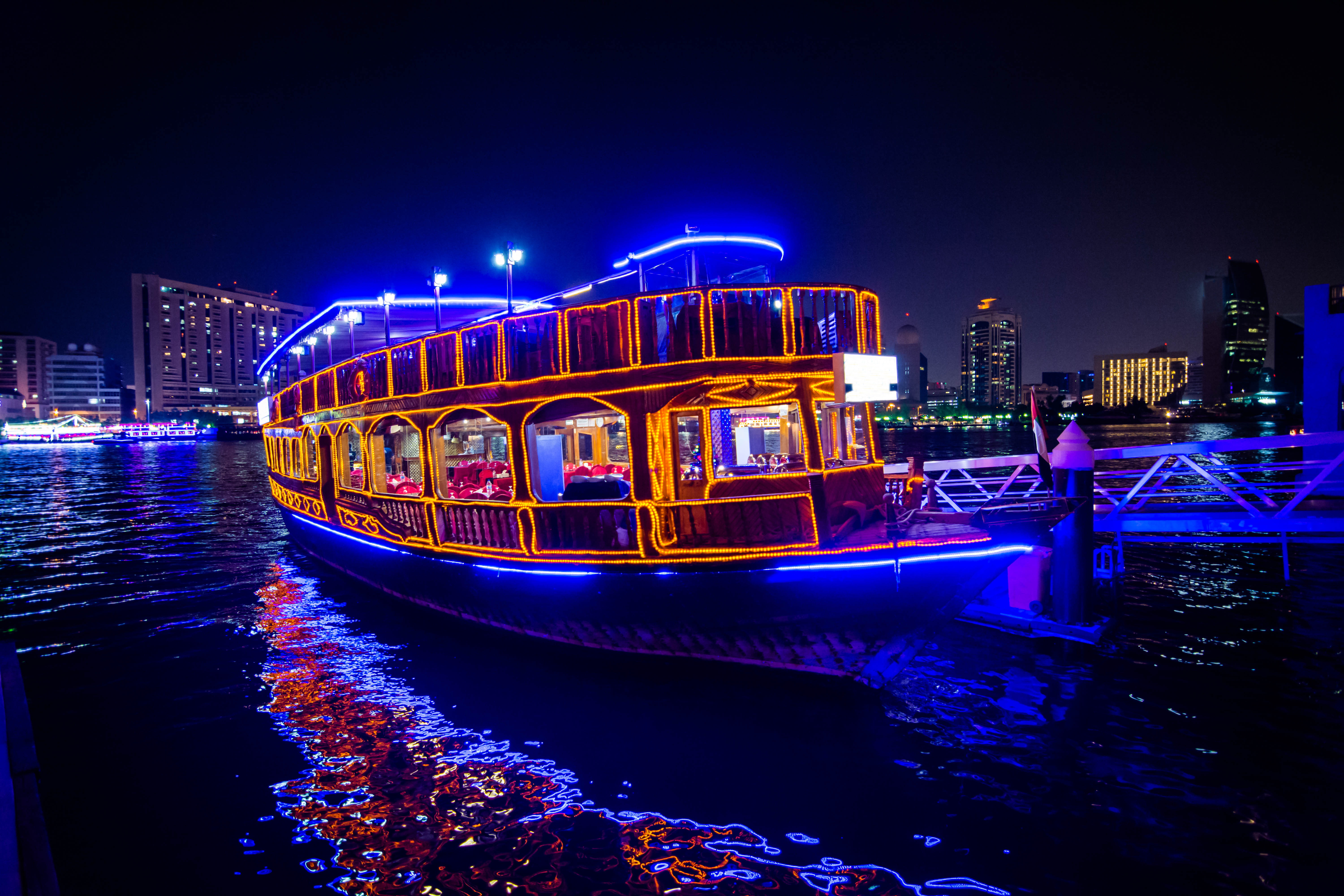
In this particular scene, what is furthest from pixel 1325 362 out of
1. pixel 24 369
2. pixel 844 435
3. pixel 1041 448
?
pixel 24 369

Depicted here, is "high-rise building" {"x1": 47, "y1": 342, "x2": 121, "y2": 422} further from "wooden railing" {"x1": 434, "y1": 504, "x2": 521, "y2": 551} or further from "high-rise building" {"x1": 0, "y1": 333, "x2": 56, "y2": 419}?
"wooden railing" {"x1": 434, "y1": 504, "x2": 521, "y2": 551}

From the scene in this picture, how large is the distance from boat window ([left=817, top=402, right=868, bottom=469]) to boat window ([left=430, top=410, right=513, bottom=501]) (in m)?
4.32

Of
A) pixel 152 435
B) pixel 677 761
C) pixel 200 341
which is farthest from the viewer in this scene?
pixel 200 341

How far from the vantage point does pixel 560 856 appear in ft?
18.4

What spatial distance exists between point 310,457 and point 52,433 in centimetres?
15145

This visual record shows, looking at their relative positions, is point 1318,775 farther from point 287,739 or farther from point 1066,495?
point 287,739

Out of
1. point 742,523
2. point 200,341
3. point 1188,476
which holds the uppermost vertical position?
point 200,341

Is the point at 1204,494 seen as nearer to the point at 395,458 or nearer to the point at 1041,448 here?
the point at 1041,448

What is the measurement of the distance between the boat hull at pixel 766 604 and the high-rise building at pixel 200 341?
16762 centimetres

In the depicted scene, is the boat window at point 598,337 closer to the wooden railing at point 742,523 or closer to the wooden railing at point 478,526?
the wooden railing at point 742,523

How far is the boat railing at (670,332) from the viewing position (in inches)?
325

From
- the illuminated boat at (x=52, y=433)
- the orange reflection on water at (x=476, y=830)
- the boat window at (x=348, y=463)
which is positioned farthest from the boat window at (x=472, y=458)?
the illuminated boat at (x=52, y=433)

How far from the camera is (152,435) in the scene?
137250 millimetres

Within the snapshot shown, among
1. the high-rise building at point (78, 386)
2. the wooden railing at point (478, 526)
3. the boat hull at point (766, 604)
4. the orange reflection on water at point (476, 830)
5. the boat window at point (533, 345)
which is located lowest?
the orange reflection on water at point (476, 830)
